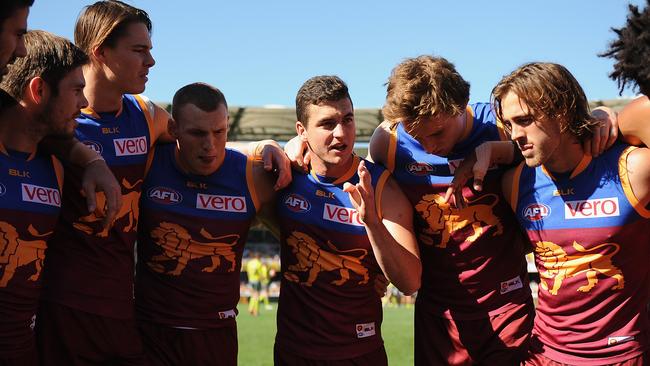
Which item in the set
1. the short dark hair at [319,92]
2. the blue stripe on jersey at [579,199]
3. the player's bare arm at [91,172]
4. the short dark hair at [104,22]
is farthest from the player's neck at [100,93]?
the blue stripe on jersey at [579,199]

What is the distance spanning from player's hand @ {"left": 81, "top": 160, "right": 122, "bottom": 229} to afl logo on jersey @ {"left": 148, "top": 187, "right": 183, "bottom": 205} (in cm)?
48

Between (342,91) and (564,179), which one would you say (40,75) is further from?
(564,179)

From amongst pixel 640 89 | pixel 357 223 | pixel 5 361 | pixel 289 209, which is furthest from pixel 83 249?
pixel 640 89

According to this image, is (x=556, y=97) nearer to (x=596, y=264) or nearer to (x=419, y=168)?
(x=596, y=264)

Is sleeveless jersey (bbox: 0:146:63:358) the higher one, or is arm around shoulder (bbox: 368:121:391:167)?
arm around shoulder (bbox: 368:121:391:167)

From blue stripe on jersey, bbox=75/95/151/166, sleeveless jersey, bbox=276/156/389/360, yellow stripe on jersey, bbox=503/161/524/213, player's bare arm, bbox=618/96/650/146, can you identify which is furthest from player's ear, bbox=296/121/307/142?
player's bare arm, bbox=618/96/650/146

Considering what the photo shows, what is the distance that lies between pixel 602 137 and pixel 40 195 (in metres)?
3.39

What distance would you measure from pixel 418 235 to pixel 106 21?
2607mm

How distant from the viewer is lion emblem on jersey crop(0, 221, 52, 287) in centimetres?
471

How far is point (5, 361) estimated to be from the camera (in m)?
4.69

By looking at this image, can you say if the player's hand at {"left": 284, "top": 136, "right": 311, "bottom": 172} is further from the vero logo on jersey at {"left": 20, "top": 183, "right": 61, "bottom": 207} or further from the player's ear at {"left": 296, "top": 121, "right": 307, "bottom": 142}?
the vero logo on jersey at {"left": 20, "top": 183, "right": 61, "bottom": 207}

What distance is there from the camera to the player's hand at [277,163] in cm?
539

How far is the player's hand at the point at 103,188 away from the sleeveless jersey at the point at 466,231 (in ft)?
6.23

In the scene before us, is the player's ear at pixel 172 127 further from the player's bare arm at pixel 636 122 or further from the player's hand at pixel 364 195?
the player's bare arm at pixel 636 122
